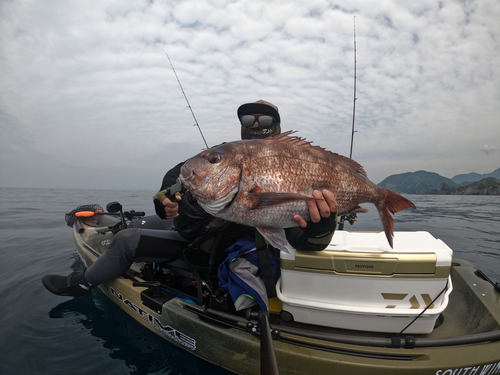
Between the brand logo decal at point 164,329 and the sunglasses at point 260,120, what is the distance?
2586 millimetres

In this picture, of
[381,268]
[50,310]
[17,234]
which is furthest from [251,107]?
[17,234]

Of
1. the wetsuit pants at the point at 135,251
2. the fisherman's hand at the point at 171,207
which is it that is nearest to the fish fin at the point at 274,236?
the fisherman's hand at the point at 171,207

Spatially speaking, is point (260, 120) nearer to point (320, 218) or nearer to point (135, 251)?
point (320, 218)

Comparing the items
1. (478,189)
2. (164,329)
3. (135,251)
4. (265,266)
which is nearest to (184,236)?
(135,251)

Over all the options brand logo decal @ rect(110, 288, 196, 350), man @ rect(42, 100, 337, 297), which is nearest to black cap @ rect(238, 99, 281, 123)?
man @ rect(42, 100, 337, 297)

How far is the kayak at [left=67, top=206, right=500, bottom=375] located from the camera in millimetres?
1911

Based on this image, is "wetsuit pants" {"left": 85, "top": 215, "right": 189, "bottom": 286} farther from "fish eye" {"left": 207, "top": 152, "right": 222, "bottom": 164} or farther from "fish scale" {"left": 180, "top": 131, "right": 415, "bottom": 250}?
"fish eye" {"left": 207, "top": 152, "right": 222, "bottom": 164}

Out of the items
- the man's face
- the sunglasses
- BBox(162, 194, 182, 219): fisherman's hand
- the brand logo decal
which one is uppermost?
the sunglasses

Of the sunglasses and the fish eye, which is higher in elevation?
the sunglasses

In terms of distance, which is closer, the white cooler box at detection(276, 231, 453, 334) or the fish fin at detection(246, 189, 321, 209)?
the fish fin at detection(246, 189, 321, 209)

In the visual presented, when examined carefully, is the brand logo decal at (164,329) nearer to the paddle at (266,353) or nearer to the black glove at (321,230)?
the paddle at (266,353)

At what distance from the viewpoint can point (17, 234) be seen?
8.40m

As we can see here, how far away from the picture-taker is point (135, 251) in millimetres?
2943

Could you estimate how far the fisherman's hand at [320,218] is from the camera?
74.8 inches
